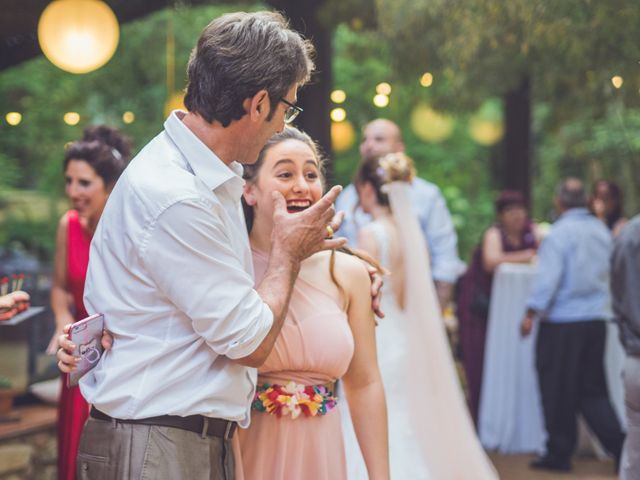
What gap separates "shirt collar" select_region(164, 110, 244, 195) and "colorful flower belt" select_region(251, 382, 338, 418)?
766 mm

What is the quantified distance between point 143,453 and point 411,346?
3.51m

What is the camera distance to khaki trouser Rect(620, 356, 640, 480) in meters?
4.44

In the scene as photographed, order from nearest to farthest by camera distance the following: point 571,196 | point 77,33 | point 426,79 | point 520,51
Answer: point 520,51 < point 77,33 < point 571,196 < point 426,79

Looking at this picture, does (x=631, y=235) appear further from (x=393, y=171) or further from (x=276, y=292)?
(x=276, y=292)

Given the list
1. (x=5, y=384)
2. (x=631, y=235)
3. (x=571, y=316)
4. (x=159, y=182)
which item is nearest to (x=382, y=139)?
(x=571, y=316)

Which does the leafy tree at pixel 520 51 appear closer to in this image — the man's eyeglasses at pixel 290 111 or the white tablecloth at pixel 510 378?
the white tablecloth at pixel 510 378

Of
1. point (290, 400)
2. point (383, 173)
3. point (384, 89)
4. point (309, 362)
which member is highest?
point (384, 89)

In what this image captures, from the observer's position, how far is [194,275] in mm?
2166

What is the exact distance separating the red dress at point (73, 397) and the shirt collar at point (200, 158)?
6.63ft

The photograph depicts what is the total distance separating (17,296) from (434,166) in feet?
49.2

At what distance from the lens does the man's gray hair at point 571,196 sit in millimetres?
7273

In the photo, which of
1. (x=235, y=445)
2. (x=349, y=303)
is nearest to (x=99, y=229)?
(x=235, y=445)

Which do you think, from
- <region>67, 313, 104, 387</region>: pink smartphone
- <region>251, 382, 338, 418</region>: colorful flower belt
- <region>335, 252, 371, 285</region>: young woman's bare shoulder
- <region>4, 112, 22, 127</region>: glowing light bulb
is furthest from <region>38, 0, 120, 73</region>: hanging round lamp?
<region>67, 313, 104, 387</region>: pink smartphone

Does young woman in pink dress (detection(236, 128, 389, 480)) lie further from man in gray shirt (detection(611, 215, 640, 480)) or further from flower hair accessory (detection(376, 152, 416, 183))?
flower hair accessory (detection(376, 152, 416, 183))
